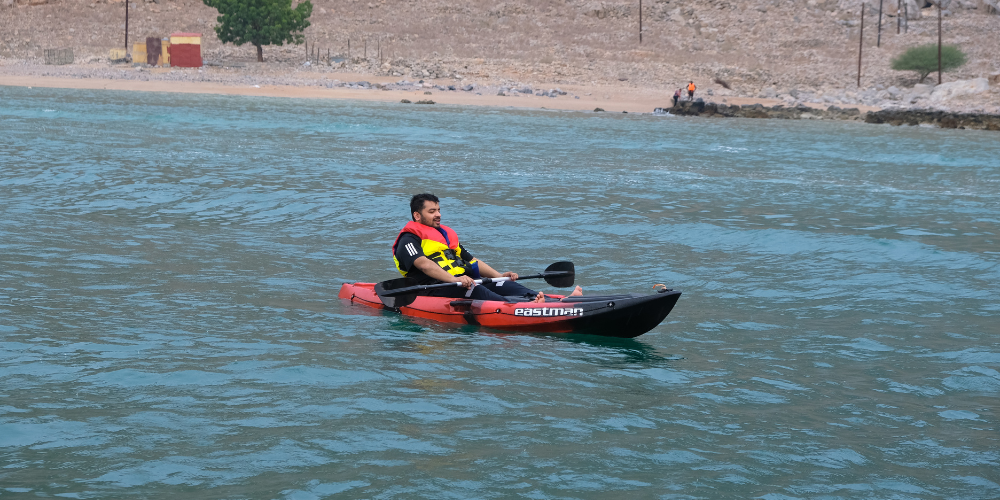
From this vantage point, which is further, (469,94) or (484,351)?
(469,94)

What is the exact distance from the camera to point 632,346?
7891 mm

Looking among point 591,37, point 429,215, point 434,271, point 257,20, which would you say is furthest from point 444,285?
point 591,37

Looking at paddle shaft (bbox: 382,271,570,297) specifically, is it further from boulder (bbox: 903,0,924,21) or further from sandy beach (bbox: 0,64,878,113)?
boulder (bbox: 903,0,924,21)

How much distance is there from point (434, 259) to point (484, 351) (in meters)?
1.18

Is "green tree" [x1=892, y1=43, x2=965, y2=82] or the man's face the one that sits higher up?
"green tree" [x1=892, y1=43, x2=965, y2=82]

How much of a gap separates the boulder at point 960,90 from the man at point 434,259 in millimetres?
44069

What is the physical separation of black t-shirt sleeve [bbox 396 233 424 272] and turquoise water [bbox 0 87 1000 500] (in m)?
0.53

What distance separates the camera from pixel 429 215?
8.32 meters

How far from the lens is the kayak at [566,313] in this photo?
7557 mm

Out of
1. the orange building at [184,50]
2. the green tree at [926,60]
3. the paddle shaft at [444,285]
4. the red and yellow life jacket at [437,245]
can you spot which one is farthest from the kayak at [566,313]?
the green tree at [926,60]

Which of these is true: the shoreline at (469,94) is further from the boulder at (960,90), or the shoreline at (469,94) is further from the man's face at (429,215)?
the man's face at (429,215)

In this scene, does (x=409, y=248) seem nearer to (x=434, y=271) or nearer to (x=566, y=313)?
(x=434, y=271)

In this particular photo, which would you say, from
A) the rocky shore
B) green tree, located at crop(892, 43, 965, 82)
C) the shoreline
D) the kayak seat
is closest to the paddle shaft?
the kayak seat

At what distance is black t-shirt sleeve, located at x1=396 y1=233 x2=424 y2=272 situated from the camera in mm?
8320
